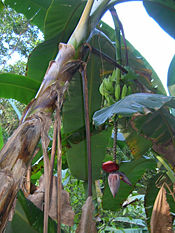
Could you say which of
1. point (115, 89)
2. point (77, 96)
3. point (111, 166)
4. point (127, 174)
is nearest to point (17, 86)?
point (77, 96)

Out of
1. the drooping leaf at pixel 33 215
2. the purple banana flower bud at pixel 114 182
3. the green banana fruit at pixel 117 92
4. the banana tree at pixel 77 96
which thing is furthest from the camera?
the green banana fruit at pixel 117 92

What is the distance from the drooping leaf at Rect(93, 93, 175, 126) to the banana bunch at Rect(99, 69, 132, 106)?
0.55 ft

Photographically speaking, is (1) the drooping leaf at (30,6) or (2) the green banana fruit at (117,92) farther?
(1) the drooping leaf at (30,6)

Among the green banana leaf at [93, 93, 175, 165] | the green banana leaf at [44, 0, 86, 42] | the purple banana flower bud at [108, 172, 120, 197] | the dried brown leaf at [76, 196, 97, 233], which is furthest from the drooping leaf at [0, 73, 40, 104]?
the dried brown leaf at [76, 196, 97, 233]

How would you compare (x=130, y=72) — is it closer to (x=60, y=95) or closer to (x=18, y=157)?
(x=60, y=95)

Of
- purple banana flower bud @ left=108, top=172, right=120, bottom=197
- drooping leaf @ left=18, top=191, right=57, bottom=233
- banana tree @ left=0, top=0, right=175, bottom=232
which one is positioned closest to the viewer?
banana tree @ left=0, top=0, right=175, bottom=232

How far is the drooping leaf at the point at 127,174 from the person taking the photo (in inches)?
43.3

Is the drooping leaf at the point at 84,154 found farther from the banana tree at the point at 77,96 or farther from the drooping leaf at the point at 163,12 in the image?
the drooping leaf at the point at 163,12

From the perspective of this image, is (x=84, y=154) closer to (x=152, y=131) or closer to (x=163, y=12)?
A: (x=152, y=131)

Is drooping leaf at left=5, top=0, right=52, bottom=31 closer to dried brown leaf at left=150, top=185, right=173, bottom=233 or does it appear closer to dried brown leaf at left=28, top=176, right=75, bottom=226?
dried brown leaf at left=28, top=176, right=75, bottom=226

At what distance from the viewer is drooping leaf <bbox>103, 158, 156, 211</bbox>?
3.61 ft

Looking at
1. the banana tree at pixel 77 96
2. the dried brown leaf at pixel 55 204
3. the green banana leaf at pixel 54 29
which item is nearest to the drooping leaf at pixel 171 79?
the banana tree at pixel 77 96

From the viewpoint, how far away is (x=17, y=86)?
95 cm

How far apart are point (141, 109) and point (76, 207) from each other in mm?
1434
